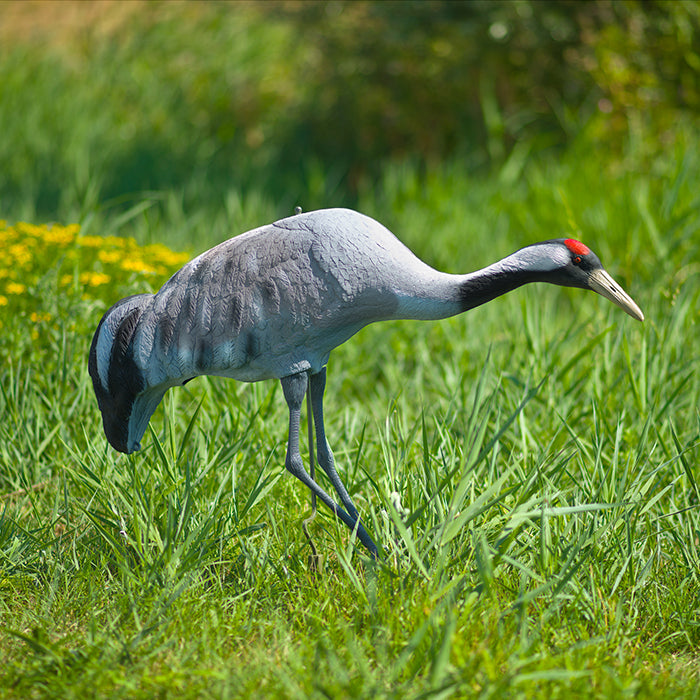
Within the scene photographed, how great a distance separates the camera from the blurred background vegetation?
20.2ft

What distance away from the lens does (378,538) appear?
2.37m

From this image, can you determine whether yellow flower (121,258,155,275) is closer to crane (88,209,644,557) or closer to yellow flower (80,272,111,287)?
yellow flower (80,272,111,287)

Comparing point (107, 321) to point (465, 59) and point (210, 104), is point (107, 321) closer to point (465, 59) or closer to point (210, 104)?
point (465, 59)

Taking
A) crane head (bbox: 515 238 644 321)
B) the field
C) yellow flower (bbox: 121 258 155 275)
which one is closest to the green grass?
the field

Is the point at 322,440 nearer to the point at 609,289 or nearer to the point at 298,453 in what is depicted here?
the point at 298,453

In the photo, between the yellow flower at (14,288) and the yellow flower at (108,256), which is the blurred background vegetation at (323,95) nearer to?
the yellow flower at (108,256)

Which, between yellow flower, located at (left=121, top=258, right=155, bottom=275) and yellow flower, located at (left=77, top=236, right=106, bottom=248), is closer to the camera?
yellow flower, located at (left=121, top=258, right=155, bottom=275)

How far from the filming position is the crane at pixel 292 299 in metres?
2.18

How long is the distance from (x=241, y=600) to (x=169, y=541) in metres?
0.28

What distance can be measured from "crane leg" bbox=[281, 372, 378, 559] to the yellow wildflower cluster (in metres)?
1.26

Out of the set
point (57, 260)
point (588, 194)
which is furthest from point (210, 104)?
point (57, 260)

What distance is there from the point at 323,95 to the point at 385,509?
6.37 metres

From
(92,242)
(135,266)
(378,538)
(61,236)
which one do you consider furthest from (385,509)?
(61,236)

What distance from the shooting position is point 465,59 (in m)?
6.99
